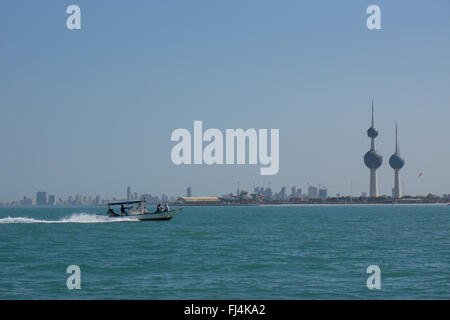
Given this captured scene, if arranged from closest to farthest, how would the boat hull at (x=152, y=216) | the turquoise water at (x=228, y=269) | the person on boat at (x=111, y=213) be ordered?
the turquoise water at (x=228, y=269)
the boat hull at (x=152, y=216)
the person on boat at (x=111, y=213)

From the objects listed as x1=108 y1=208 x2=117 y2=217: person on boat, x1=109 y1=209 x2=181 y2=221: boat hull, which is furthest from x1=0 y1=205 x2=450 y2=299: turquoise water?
x1=108 y1=208 x2=117 y2=217: person on boat

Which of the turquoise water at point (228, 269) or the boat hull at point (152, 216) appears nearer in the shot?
the turquoise water at point (228, 269)

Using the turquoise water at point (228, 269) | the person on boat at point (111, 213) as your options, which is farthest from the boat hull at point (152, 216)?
the turquoise water at point (228, 269)

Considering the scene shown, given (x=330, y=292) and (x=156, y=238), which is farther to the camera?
(x=156, y=238)

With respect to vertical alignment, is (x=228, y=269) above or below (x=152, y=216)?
above

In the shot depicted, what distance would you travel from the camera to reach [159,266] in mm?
38844

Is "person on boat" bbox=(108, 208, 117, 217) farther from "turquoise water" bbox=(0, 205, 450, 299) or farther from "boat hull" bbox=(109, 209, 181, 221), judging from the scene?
"turquoise water" bbox=(0, 205, 450, 299)

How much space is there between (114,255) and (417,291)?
1017 inches

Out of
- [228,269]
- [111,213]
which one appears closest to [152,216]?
[111,213]

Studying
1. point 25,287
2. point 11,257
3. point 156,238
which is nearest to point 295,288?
point 25,287

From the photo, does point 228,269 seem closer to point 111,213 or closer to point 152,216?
point 152,216

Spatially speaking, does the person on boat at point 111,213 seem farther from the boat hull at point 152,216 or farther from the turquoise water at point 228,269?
the turquoise water at point 228,269
